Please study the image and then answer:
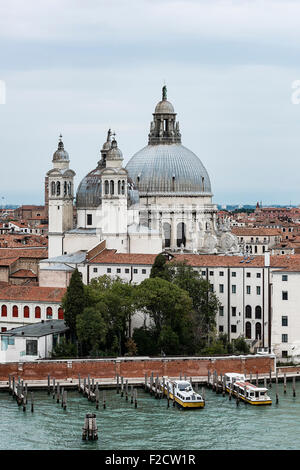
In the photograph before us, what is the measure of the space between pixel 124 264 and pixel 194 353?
388cm

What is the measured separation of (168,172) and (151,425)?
16.3 m

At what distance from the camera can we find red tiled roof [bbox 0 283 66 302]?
2873cm

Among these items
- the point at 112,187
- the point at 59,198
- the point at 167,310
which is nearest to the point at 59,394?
the point at 167,310

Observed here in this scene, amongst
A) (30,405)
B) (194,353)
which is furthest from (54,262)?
(30,405)

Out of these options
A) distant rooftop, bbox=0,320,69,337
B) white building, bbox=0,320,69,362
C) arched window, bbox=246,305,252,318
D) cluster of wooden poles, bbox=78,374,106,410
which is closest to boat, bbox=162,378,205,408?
cluster of wooden poles, bbox=78,374,106,410

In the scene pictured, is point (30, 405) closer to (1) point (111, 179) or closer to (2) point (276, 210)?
(1) point (111, 179)

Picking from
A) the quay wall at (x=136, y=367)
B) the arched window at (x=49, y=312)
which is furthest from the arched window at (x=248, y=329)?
the arched window at (x=49, y=312)

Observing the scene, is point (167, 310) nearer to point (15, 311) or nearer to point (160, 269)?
point (160, 269)

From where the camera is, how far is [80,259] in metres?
30.4

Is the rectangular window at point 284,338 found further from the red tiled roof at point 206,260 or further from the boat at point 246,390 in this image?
the boat at point 246,390

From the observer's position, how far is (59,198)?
1297 inches

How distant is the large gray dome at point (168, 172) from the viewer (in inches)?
1436
